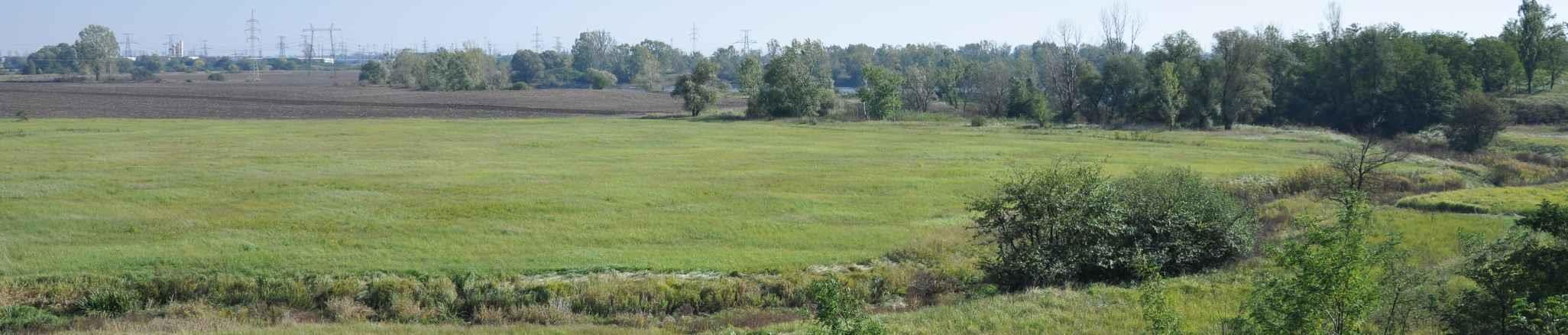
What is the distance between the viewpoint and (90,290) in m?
25.9

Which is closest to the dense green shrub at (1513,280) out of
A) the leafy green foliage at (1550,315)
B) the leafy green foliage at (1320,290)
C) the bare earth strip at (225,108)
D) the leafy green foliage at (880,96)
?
the leafy green foliage at (1550,315)

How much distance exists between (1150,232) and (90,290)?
85.3ft

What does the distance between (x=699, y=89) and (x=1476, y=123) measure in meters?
69.0

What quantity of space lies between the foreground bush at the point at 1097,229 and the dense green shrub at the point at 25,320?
2125 centimetres

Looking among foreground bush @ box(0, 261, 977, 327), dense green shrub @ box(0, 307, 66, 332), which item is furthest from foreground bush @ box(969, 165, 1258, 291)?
dense green shrub @ box(0, 307, 66, 332)

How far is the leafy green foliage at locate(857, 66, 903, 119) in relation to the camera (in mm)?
114625

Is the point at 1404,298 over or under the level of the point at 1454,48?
under

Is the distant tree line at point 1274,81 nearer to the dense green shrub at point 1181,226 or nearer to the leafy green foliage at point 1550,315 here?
the dense green shrub at point 1181,226

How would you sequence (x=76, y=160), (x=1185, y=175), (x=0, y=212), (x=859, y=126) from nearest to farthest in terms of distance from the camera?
(x=1185, y=175), (x=0, y=212), (x=76, y=160), (x=859, y=126)

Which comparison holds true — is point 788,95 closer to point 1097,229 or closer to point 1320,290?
point 1097,229

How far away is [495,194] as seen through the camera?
43375mm

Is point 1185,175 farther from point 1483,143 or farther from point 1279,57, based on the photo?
point 1279,57

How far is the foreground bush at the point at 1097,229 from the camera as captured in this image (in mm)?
26984

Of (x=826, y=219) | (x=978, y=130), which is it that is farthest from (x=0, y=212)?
(x=978, y=130)
